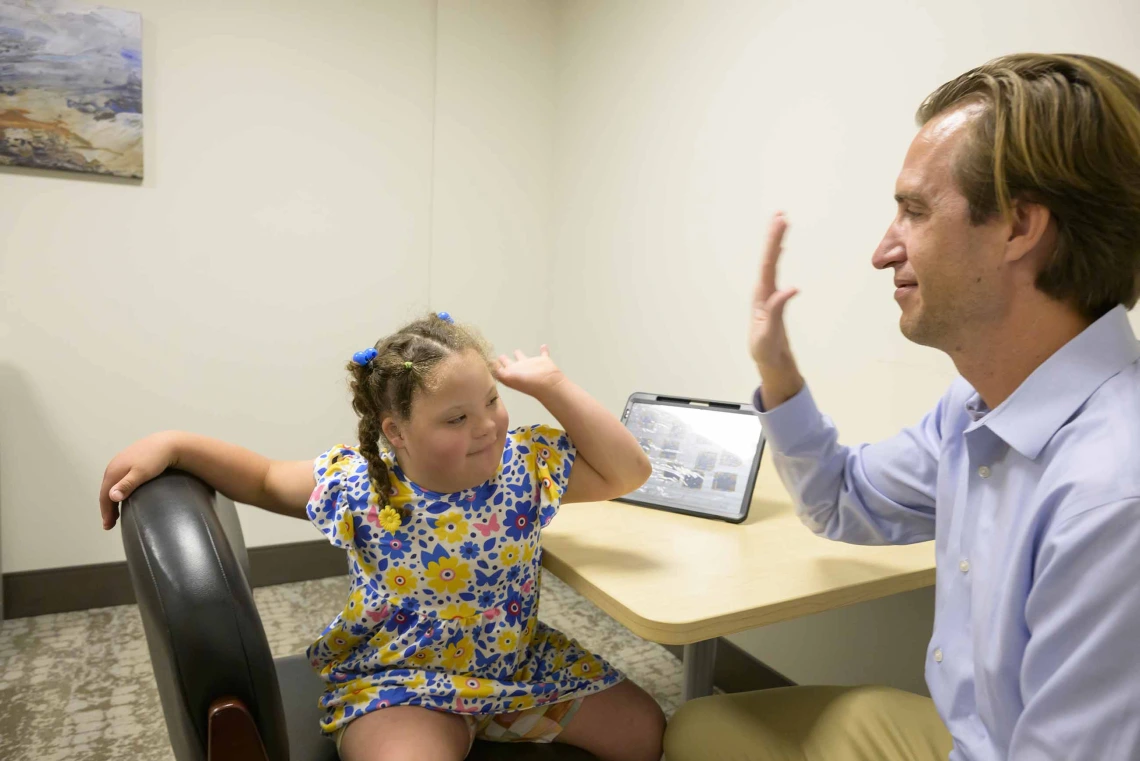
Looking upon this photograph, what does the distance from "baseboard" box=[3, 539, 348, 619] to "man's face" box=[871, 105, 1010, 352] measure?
2.48 m

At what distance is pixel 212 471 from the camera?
1.21 meters

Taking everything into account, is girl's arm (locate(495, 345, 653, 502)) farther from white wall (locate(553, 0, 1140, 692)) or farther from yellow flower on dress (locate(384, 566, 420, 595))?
white wall (locate(553, 0, 1140, 692))

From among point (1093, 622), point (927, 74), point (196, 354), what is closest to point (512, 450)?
point (1093, 622)

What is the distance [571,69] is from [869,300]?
1852 mm

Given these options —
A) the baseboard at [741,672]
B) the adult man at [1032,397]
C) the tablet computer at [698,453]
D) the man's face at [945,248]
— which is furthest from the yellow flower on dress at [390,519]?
the baseboard at [741,672]

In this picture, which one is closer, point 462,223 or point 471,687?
point 471,687

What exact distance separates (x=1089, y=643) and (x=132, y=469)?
1.14 meters

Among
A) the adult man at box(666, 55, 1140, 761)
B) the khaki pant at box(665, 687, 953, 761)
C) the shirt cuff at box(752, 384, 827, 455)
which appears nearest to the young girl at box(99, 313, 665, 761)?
the khaki pant at box(665, 687, 953, 761)

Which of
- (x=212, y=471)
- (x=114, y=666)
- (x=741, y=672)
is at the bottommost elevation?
(x=114, y=666)

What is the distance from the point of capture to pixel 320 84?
115 inches

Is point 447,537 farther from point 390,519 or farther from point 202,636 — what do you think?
point 202,636

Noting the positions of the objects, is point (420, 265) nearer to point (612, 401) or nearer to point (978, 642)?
point (612, 401)

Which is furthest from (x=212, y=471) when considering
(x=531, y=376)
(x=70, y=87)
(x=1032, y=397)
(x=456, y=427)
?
(x=70, y=87)

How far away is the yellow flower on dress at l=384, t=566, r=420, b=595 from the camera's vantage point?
1.24 m
